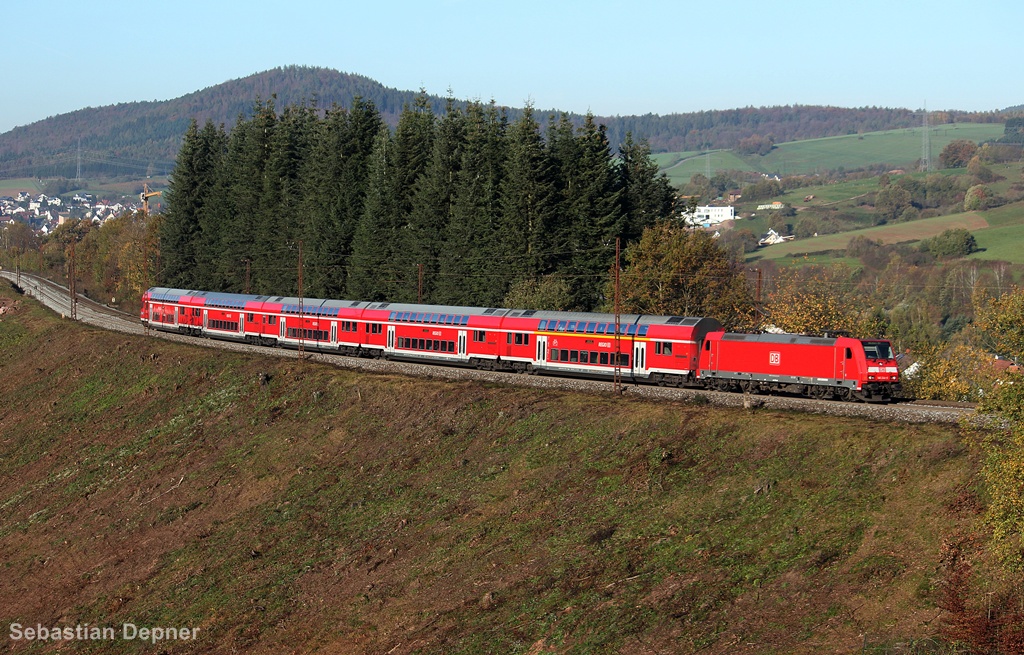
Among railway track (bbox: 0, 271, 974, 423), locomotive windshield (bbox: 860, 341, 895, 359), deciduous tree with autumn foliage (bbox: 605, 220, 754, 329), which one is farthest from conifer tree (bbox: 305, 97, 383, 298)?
→ locomotive windshield (bbox: 860, 341, 895, 359)

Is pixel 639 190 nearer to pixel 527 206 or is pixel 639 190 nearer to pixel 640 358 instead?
pixel 527 206

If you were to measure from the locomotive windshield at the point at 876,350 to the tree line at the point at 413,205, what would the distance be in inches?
1296

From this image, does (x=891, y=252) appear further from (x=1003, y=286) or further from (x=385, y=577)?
(x=385, y=577)

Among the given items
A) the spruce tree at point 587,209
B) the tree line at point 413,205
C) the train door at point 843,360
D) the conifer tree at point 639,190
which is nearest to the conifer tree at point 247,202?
the tree line at point 413,205

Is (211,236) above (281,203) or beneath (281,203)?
beneath

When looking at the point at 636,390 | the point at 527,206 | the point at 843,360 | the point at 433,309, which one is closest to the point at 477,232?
the point at 527,206

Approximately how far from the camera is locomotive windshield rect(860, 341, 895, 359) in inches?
1915

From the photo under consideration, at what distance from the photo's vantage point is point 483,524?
39844mm

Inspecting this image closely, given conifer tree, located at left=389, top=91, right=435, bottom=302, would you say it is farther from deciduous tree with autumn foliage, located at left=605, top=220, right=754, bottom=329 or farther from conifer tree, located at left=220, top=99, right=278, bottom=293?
conifer tree, located at left=220, top=99, right=278, bottom=293

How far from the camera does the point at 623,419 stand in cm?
4616

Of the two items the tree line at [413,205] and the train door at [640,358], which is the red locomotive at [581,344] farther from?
the tree line at [413,205]

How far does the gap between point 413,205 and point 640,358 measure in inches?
1693

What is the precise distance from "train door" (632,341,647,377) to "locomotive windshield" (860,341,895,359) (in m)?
13.2

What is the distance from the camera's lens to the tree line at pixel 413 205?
282 ft
